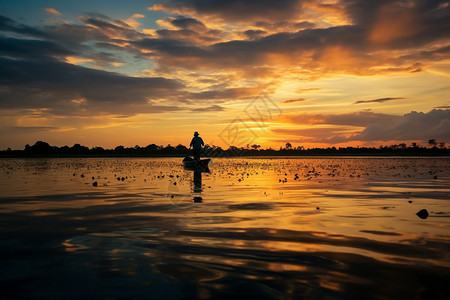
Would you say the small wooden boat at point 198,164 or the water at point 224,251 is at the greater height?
the small wooden boat at point 198,164

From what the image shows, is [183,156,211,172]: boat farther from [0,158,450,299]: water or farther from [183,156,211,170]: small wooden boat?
[0,158,450,299]: water

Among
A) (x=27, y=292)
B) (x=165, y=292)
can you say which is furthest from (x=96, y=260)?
(x=165, y=292)

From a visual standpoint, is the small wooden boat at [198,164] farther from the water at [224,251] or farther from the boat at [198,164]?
the water at [224,251]

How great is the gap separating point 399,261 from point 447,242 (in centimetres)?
204

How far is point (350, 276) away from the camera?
5203 millimetres

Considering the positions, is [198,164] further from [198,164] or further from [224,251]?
[224,251]

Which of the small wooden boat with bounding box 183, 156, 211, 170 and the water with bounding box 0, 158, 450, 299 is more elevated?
the small wooden boat with bounding box 183, 156, 211, 170

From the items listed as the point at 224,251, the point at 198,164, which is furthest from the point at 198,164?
the point at 224,251

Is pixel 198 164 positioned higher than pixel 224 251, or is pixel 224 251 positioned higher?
pixel 198 164

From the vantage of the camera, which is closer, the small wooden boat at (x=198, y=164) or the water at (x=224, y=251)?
the water at (x=224, y=251)

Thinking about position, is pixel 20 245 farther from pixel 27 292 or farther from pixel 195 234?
pixel 195 234

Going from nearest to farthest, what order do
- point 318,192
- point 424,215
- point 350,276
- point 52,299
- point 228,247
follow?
point 52,299
point 350,276
point 228,247
point 424,215
point 318,192

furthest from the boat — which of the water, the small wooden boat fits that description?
the water

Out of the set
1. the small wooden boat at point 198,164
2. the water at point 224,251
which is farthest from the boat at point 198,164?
the water at point 224,251
